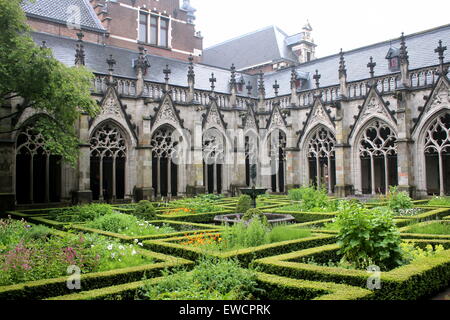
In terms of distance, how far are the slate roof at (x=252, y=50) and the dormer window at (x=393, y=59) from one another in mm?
14785

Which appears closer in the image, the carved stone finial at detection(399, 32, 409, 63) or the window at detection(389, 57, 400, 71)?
the carved stone finial at detection(399, 32, 409, 63)

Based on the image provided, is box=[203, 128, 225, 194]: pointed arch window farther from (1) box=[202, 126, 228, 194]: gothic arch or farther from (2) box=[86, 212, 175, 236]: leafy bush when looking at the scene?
(2) box=[86, 212, 175, 236]: leafy bush

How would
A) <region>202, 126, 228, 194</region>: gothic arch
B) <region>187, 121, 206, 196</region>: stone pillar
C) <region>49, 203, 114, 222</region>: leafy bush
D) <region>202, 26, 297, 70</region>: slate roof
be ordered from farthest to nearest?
<region>202, 26, 297, 70</region>: slate roof, <region>202, 126, 228, 194</region>: gothic arch, <region>187, 121, 206, 196</region>: stone pillar, <region>49, 203, 114, 222</region>: leafy bush

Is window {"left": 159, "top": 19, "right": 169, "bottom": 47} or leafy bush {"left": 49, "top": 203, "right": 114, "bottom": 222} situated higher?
window {"left": 159, "top": 19, "right": 169, "bottom": 47}

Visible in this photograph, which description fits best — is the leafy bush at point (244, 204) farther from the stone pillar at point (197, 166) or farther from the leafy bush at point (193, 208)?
the stone pillar at point (197, 166)

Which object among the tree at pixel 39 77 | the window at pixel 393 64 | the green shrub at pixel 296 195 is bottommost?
the green shrub at pixel 296 195

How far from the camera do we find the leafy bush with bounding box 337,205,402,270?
23.2 ft

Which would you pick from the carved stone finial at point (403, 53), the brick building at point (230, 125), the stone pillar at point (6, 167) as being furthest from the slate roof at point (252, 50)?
the stone pillar at point (6, 167)

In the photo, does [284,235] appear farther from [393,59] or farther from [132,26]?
[132,26]

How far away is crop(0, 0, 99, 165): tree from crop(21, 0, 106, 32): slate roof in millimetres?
13045

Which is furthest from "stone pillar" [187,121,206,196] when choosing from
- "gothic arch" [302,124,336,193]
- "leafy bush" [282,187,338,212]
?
"leafy bush" [282,187,338,212]

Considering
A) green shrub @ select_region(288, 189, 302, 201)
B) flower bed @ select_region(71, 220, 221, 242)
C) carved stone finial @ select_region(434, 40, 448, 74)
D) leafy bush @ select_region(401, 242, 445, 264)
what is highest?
carved stone finial @ select_region(434, 40, 448, 74)

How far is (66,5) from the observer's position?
93.6 ft

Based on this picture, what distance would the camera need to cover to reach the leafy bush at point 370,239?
706 cm
